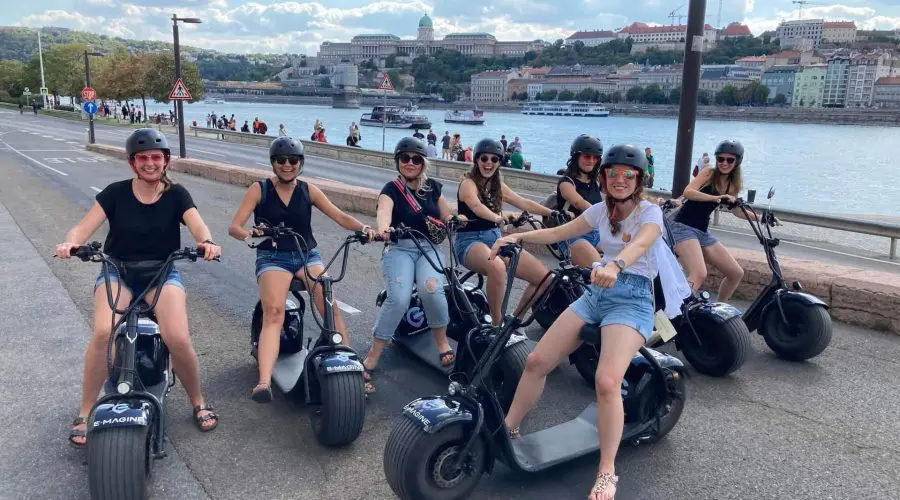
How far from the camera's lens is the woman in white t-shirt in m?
3.80

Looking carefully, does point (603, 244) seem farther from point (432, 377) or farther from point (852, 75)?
point (852, 75)

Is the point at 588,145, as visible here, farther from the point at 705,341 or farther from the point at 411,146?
the point at 705,341

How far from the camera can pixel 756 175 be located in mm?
54875

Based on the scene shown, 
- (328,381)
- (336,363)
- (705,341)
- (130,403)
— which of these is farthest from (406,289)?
(705,341)

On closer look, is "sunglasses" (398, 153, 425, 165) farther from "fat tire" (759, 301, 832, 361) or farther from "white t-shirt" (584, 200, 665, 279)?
"fat tire" (759, 301, 832, 361)

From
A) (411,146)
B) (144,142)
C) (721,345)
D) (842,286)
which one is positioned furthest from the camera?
(842,286)

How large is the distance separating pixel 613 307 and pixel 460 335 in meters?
2.50

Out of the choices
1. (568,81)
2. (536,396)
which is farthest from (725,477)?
(568,81)

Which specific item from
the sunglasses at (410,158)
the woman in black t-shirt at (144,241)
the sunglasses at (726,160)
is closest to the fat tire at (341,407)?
the woman in black t-shirt at (144,241)

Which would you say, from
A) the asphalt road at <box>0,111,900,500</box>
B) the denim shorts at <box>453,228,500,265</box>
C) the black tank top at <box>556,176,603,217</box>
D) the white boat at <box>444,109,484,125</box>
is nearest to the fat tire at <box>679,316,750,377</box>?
the asphalt road at <box>0,111,900,500</box>

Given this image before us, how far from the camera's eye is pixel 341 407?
4.35 m

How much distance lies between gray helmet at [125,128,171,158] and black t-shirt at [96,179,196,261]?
0.82 feet

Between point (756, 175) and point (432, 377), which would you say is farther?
point (756, 175)

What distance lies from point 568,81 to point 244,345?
6344 inches
